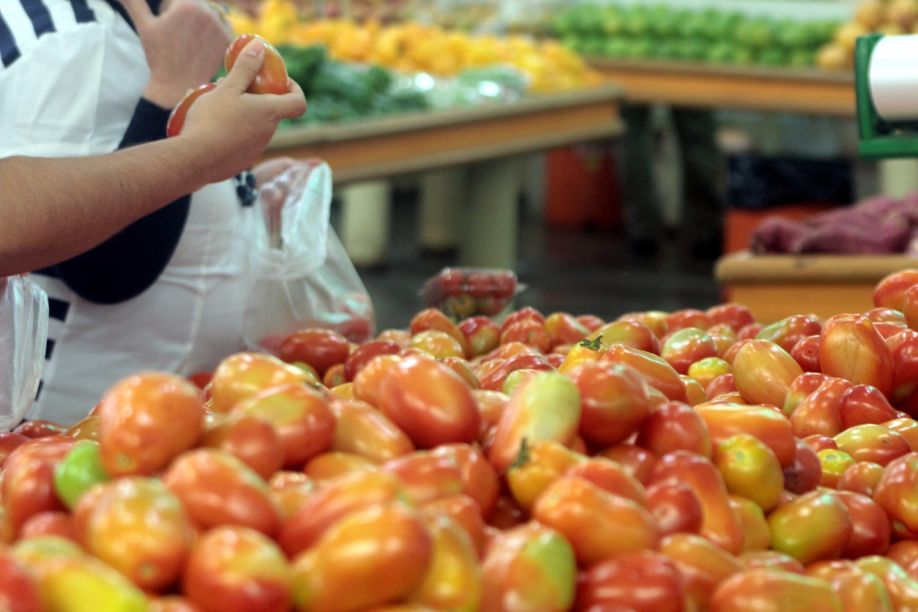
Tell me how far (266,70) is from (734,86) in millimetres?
5499

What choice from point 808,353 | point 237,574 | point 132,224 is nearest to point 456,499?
point 237,574

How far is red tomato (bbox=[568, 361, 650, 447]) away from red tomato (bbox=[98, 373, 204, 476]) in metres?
0.37

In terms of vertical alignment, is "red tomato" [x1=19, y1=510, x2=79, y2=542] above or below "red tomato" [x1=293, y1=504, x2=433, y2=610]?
below

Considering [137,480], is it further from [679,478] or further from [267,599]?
[679,478]

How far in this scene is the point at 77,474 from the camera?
1.12m

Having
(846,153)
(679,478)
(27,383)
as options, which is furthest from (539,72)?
(679,478)

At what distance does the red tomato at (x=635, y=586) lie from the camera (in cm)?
102

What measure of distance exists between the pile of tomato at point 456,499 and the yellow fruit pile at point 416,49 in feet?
16.2

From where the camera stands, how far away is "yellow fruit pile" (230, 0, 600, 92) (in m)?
6.29

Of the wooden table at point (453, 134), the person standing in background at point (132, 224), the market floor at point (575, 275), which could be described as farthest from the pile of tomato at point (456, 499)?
the market floor at point (575, 275)

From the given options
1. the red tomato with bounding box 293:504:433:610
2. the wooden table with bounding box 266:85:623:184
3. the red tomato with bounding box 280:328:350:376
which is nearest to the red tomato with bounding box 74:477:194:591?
the red tomato with bounding box 293:504:433:610

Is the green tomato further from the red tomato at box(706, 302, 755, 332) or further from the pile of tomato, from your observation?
the red tomato at box(706, 302, 755, 332)

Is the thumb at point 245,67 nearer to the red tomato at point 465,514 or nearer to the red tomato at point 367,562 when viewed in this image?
the red tomato at point 465,514

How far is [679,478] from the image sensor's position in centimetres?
119
